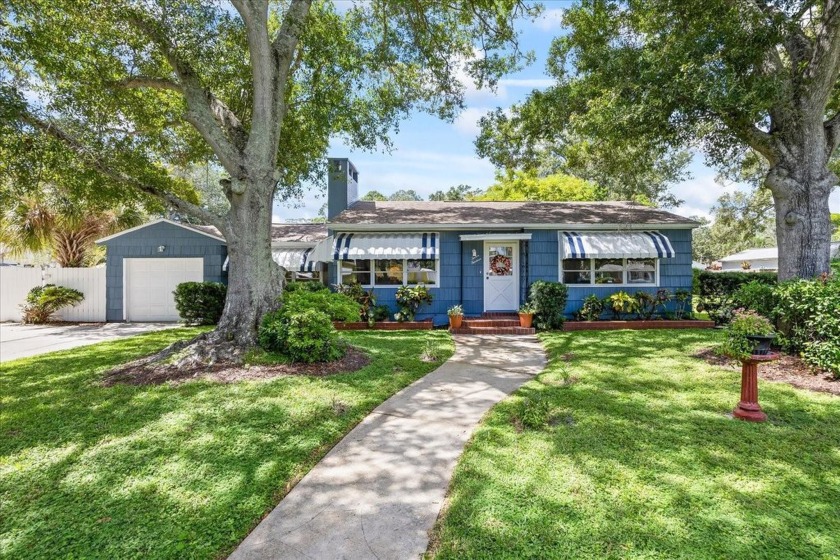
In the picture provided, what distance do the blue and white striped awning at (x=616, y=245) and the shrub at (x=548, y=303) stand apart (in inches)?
47.1

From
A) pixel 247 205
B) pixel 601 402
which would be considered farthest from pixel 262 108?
pixel 601 402

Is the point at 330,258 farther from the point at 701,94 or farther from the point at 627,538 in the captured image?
the point at 627,538

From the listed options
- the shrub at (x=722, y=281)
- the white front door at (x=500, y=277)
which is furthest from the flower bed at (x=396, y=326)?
the shrub at (x=722, y=281)

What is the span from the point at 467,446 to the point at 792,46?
10740mm

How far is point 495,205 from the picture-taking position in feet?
54.0

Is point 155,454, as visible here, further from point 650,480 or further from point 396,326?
point 396,326

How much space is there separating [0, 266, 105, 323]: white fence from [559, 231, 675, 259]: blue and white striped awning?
56.1 feet

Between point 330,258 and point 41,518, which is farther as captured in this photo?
point 330,258

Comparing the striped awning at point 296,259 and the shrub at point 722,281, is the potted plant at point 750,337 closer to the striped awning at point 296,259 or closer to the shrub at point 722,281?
the shrub at point 722,281

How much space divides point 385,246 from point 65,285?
12.5m

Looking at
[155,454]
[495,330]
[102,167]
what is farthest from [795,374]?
[102,167]

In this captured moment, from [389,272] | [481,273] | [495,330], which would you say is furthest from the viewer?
[389,272]

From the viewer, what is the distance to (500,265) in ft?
45.3

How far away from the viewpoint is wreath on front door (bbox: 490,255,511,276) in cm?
1382
